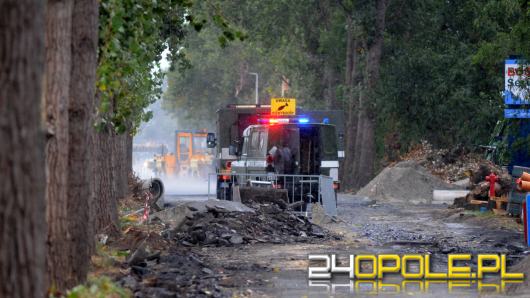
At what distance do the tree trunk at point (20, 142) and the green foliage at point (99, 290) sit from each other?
3.64 metres

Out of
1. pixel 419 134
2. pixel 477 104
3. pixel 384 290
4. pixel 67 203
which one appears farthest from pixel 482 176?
pixel 67 203

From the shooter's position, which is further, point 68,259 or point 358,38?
point 358,38

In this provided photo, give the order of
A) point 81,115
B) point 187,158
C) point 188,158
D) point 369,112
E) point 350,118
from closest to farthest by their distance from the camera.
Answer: point 81,115 → point 369,112 → point 350,118 → point 188,158 → point 187,158

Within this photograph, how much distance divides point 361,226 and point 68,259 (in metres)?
15.5

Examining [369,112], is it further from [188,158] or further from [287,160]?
[188,158]

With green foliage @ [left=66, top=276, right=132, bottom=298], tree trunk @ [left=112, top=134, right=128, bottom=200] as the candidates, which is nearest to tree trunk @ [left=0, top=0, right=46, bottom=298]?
green foliage @ [left=66, top=276, right=132, bottom=298]

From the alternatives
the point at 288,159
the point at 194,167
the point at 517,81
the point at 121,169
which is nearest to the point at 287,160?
the point at 288,159

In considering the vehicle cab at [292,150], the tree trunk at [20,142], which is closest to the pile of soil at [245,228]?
the vehicle cab at [292,150]

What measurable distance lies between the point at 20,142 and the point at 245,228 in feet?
53.2

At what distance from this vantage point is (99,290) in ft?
39.9

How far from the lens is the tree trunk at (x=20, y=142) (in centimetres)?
735

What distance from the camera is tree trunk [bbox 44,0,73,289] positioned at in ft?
38.7

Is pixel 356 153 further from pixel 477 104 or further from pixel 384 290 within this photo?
pixel 384 290

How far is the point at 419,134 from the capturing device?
5044 centimetres
